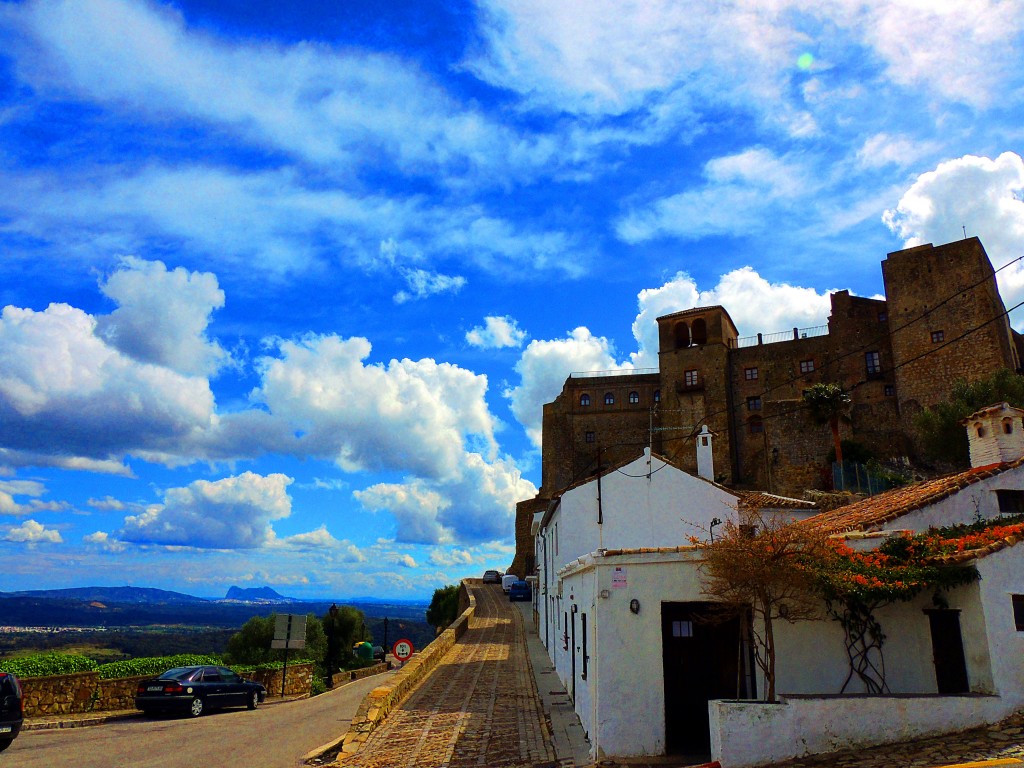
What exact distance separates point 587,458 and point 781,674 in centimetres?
5657

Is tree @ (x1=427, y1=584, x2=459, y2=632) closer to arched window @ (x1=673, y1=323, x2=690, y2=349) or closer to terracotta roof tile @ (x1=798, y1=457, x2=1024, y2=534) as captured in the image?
arched window @ (x1=673, y1=323, x2=690, y2=349)

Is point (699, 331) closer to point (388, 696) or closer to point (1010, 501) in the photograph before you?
point (1010, 501)

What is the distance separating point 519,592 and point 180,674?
4091cm

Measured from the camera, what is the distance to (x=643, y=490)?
77.7 ft

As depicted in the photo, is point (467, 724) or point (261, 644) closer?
point (467, 724)

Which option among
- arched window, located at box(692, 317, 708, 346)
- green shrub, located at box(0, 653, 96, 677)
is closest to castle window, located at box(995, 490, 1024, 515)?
green shrub, located at box(0, 653, 96, 677)

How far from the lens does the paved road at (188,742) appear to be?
36.7 feet

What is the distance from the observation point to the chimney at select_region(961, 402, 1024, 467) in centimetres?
1661

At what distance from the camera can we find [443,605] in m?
65.1

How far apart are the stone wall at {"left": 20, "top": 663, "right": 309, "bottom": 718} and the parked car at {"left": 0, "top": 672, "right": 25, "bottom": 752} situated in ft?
13.6

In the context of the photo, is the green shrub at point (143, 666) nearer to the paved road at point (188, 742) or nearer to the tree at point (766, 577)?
the paved road at point (188, 742)

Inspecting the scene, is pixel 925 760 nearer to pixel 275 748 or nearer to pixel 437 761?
pixel 437 761

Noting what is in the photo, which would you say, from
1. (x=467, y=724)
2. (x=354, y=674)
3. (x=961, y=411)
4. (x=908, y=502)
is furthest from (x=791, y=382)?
(x=467, y=724)

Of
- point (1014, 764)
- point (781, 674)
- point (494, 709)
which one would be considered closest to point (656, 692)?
point (781, 674)
